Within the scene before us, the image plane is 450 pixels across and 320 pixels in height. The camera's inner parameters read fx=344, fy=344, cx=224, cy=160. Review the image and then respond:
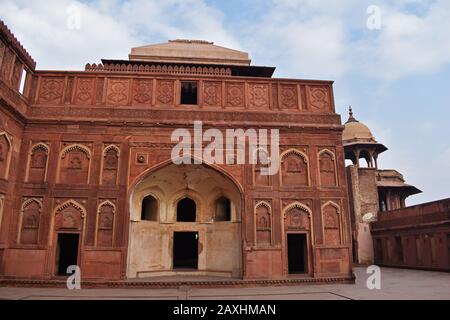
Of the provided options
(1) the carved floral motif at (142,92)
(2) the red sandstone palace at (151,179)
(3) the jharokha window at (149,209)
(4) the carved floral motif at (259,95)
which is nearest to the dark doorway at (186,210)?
(2) the red sandstone palace at (151,179)

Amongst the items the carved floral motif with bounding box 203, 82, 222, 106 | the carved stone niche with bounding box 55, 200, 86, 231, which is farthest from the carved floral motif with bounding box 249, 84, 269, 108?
the carved stone niche with bounding box 55, 200, 86, 231

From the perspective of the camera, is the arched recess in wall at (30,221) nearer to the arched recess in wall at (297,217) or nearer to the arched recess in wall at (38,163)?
the arched recess in wall at (38,163)

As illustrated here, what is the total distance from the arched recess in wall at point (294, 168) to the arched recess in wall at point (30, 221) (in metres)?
8.75

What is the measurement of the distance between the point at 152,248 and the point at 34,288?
172 inches

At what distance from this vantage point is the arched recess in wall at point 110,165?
12422 mm

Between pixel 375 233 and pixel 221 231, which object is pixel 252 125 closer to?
pixel 221 231

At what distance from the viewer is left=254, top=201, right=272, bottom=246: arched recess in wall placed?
12.3 m

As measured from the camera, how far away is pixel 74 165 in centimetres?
1248

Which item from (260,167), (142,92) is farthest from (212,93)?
(260,167)

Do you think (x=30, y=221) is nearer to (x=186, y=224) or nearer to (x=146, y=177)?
(x=146, y=177)

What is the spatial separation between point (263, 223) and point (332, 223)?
8.51 ft

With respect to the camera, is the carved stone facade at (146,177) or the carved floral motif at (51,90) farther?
the carved floral motif at (51,90)

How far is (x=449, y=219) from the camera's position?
52.8 feet

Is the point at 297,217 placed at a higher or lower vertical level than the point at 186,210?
lower
